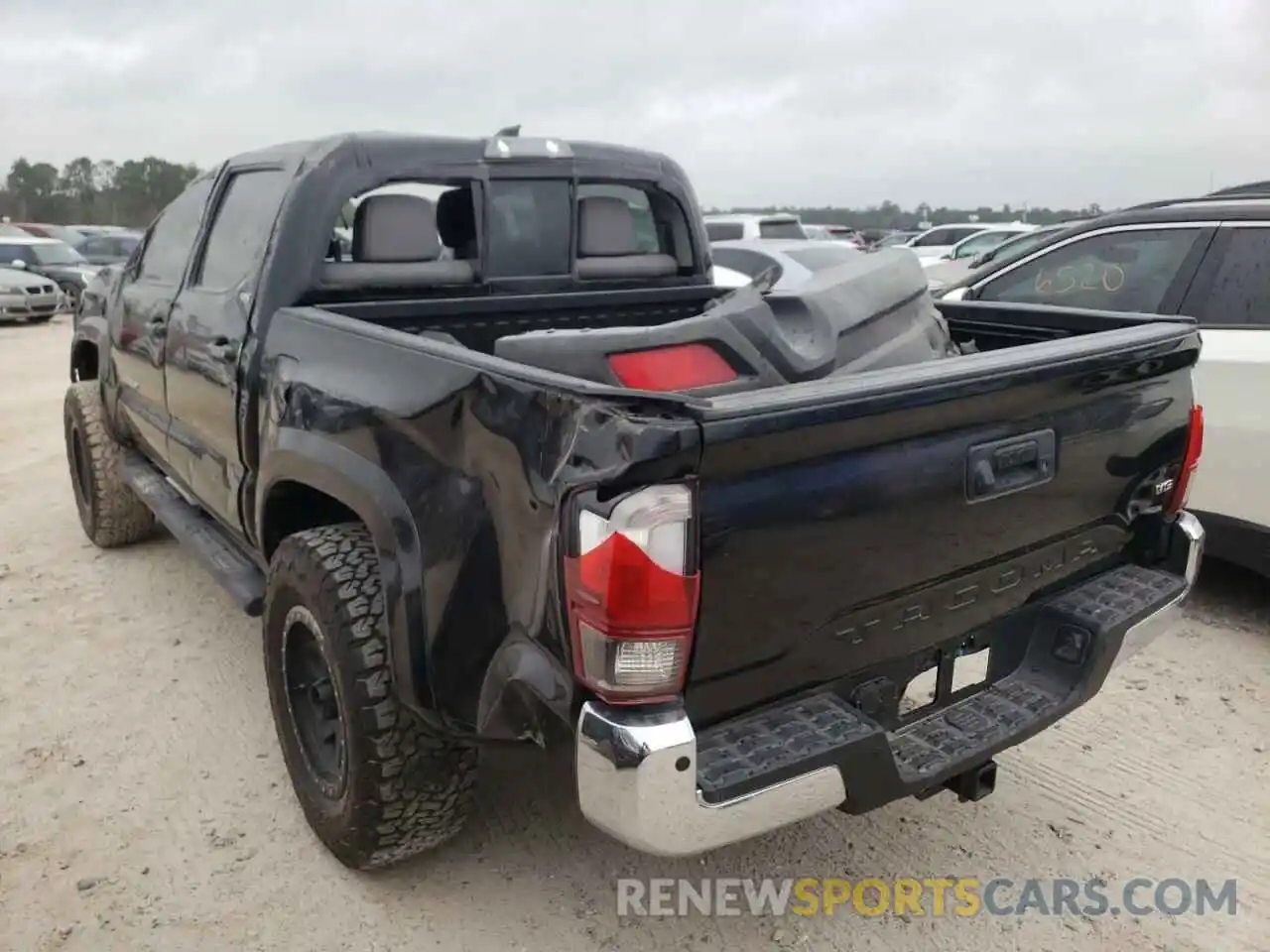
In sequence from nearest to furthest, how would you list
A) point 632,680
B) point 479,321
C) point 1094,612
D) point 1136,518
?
point 632,680, point 1094,612, point 1136,518, point 479,321

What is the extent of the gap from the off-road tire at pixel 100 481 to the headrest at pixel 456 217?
7.43 feet

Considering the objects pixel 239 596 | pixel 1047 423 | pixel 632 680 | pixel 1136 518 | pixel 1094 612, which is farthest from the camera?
pixel 239 596

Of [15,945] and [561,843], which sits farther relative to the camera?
[561,843]

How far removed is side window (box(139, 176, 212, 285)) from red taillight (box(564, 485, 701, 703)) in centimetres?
299

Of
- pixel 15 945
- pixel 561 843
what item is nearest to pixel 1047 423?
pixel 561 843

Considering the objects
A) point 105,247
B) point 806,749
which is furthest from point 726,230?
point 806,749

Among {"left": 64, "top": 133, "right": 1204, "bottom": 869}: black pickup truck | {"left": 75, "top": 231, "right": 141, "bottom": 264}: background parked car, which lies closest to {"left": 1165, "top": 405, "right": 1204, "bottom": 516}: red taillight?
{"left": 64, "top": 133, "right": 1204, "bottom": 869}: black pickup truck

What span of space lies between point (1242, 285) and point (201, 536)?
4410 millimetres

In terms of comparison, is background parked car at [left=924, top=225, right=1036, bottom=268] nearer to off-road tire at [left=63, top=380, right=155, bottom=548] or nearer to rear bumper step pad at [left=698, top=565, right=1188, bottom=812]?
off-road tire at [left=63, top=380, right=155, bottom=548]

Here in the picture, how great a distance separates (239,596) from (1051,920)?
101 inches

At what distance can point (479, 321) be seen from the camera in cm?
363

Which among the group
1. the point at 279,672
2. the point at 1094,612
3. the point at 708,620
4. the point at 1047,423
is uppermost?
the point at 1047,423

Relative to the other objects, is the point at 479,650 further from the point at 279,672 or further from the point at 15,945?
the point at 15,945

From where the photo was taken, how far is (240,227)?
3709mm
